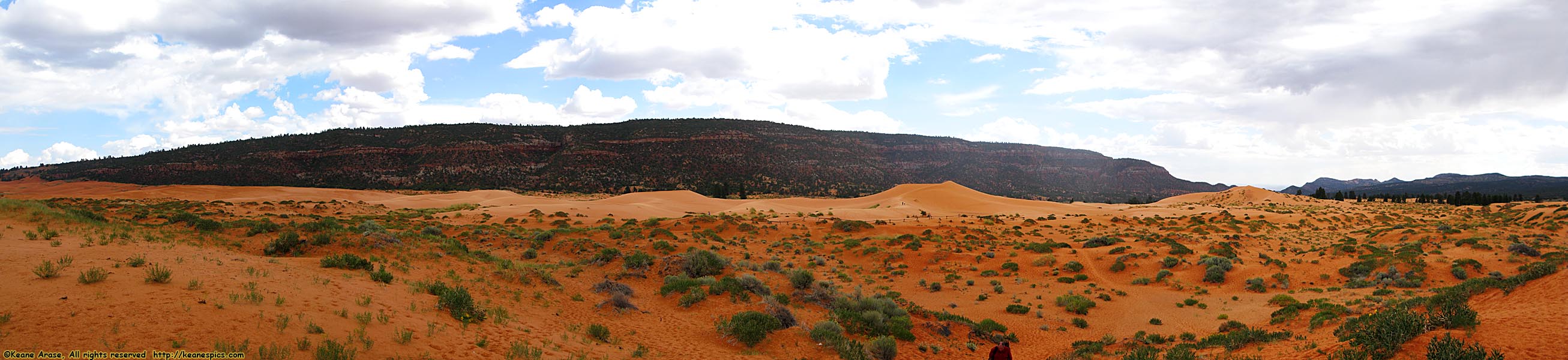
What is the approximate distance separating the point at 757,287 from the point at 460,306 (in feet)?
21.6

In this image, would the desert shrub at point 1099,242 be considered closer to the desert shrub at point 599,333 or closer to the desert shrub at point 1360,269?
the desert shrub at point 1360,269

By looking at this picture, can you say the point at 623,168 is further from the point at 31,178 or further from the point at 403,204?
the point at 31,178

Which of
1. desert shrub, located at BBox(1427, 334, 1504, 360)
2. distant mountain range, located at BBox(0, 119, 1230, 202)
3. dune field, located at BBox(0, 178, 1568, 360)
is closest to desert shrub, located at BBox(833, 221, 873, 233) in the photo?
dune field, located at BBox(0, 178, 1568, 360)

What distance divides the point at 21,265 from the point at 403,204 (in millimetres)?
38275

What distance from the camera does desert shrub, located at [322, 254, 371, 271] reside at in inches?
475

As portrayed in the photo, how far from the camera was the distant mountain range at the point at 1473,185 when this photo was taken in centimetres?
9575

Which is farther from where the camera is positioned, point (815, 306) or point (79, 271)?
point (815, 306)

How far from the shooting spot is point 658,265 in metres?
17.7

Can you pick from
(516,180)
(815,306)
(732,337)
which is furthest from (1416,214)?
(516,180)

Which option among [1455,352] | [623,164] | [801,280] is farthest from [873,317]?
[623,164]

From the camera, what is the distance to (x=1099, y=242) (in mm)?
26625

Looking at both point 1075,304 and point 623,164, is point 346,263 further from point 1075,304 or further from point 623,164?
point 623,164

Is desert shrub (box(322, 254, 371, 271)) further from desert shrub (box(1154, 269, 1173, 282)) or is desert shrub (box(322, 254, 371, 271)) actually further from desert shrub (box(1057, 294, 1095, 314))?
desert shrub (box(1154, 269, 1173, 282))

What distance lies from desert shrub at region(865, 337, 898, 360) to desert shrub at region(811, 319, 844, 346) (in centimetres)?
58
